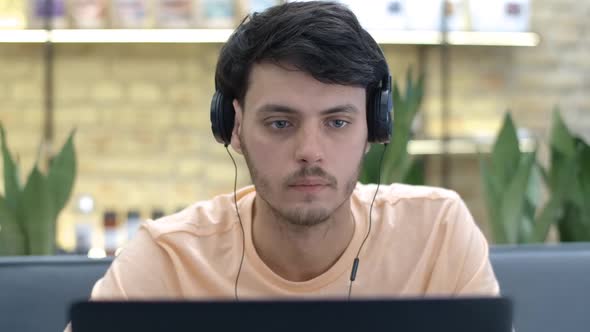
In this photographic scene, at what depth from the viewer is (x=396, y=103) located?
6.53ft

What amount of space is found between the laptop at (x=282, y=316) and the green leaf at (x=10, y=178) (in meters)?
1.29

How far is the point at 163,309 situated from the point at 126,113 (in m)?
3.09

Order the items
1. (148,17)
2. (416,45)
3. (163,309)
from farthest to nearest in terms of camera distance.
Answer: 1. (416,45)
2. (148,17)
3. (163,309)

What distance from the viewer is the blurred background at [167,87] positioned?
137 inches

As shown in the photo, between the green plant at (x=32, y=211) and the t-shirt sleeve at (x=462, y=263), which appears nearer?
the t-shirt sleeve at (x=462, y=263)

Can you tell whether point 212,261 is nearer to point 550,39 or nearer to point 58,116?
point 58,116

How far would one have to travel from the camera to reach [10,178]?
72.4 inches

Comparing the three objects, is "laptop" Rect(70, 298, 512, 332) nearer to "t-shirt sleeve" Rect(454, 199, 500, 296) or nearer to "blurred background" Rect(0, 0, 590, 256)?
"t-shirt sleeve" Rect(454, 199, 500, 296)

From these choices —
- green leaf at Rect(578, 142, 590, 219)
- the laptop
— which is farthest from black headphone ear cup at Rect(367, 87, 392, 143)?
green leaf at Rect(578, 142, 590, 219)

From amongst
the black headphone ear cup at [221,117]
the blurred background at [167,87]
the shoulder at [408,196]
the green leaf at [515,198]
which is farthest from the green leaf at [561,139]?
the blurred background at [167,87]

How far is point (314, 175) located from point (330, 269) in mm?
159

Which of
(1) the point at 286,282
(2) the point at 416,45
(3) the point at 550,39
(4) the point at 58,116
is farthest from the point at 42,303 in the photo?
(3) the point at 550,39

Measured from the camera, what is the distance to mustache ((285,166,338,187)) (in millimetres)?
1129

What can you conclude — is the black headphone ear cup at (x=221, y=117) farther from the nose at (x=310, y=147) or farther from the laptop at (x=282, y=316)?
the laptop at (x=282, y=316)
